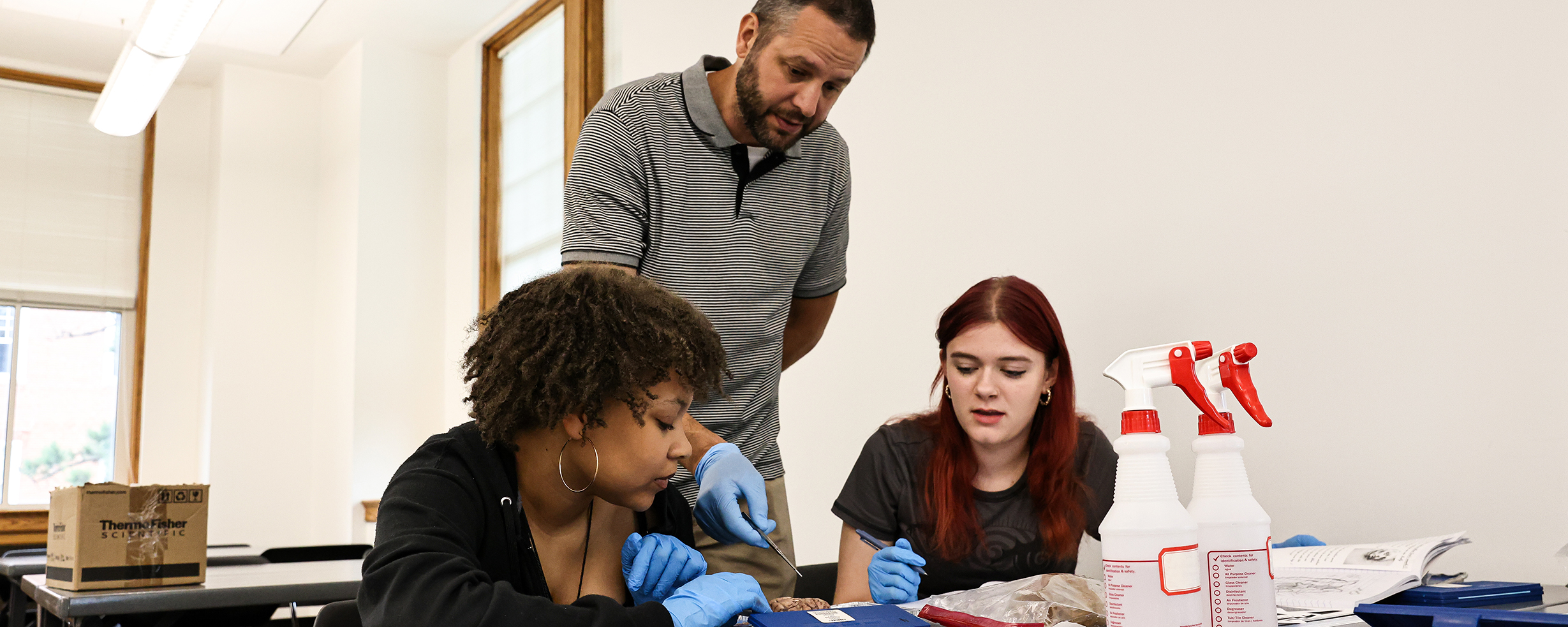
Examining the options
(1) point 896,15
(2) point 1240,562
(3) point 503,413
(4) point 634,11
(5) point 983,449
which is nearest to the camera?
(2) point 1240,562

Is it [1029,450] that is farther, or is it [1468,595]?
[1029,450]

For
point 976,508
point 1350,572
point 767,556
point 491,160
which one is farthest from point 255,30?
point 1350,572

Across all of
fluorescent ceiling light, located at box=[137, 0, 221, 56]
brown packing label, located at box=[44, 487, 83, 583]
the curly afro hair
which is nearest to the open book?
the curly afro hair

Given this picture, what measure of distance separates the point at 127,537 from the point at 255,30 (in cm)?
382

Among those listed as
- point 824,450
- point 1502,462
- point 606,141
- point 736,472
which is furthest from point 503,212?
point 1502,462

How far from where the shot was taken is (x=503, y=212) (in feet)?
16.1

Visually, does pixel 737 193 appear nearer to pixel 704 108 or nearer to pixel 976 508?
pixel 704 108

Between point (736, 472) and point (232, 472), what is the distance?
183 inches

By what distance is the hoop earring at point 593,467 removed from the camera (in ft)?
3.87

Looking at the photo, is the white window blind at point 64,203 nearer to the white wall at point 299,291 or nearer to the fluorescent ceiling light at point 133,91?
the white wall at point 299,291

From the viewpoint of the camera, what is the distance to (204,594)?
180 centimetres

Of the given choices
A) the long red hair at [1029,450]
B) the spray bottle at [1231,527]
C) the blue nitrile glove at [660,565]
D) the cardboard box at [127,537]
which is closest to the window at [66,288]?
the cardboard box at [127,537]

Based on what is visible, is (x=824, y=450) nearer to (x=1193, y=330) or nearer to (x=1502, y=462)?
(x=1193, y=330)

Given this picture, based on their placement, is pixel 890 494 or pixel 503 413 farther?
pixel 890 494
